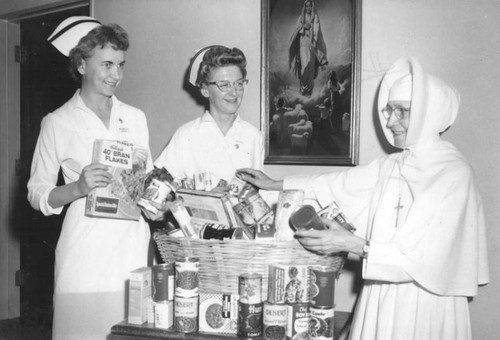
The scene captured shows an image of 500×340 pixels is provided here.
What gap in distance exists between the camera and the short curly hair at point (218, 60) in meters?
2.41

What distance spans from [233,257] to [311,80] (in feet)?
4.19

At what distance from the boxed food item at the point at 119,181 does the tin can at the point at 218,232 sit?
462 millimetres

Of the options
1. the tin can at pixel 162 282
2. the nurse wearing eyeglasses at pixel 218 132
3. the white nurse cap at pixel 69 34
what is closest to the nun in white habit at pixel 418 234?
the tin can at pixel 162 282

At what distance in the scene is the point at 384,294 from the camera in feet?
6.20

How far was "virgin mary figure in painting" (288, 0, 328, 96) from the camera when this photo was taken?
2.64 meters

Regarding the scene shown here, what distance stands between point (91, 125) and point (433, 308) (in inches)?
65.2

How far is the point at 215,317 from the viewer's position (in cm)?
178

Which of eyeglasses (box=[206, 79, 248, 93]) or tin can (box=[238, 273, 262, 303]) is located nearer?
tin can (box=[238, 273, 262, 303])

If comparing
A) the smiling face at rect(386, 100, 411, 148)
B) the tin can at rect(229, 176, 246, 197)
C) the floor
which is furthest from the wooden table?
the floor

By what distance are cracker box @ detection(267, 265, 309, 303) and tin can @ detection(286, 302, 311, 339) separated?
2 cm

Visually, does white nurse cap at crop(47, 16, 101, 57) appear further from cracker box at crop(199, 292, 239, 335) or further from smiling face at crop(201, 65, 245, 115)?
cracker box at crop(199, 292, 239, 335)

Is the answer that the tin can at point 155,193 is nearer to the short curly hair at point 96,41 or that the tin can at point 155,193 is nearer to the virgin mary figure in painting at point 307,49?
the short curly hair at point 96,41

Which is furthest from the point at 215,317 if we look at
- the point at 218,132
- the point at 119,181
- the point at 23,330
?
the point at 23,330

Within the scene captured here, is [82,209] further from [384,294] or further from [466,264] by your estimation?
[466,264]
